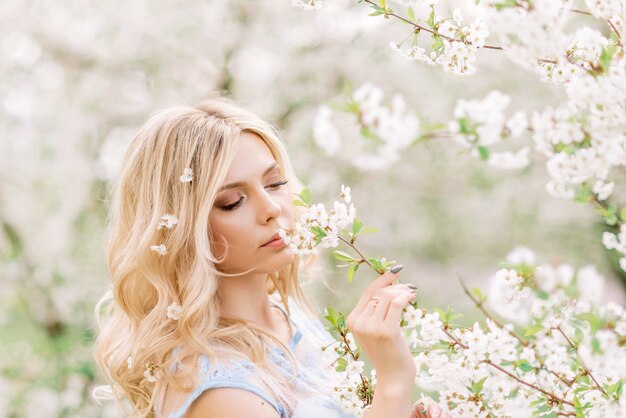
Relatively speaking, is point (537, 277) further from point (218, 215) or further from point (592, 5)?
point (218, 215)

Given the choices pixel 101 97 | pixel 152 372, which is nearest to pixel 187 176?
pixel 152 372

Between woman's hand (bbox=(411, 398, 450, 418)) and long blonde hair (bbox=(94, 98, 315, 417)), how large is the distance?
1.30 ft

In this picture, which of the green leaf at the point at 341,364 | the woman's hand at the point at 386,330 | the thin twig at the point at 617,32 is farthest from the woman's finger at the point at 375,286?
the thin twig at the point at 617,32

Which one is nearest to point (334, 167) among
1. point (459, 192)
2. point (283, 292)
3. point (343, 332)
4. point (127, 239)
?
point (459, 192)

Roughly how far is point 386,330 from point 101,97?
15.6ft

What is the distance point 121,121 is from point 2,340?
6.43 feet

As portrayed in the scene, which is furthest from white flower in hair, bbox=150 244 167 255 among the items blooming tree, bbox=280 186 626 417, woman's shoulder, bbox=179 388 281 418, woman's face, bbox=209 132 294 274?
blooming tree, bbox=280 186 626 417

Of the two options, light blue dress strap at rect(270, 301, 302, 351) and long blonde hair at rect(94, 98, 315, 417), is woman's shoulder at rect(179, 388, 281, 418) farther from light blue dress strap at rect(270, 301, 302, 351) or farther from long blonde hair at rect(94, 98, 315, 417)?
light blue dress strap at rect(270, 301, 302, 351)

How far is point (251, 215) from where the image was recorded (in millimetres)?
1915

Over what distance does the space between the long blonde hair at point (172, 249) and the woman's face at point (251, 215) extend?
40mm

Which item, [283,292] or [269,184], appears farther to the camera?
[283,292]

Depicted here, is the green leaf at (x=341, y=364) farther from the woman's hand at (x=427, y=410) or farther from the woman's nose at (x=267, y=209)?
the woman's nose at (x=267, y=209)

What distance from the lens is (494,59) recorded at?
629cm

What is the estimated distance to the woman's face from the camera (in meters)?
1.92
